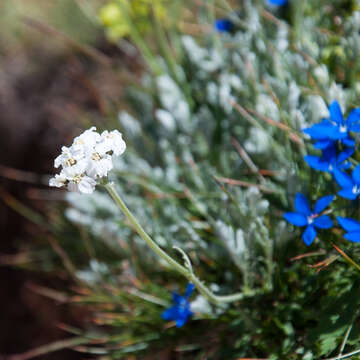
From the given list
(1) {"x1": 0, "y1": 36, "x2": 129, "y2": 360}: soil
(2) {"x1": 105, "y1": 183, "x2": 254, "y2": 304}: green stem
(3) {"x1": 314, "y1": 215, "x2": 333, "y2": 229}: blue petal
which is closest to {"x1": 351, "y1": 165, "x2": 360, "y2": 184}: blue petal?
(3) {"x1": 314, "y1": 215, "x2": 333, "y2": 229}: blue petal

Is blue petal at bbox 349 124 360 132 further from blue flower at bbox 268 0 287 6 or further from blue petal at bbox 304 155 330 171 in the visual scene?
blue flower at bbox 268 0 287 6

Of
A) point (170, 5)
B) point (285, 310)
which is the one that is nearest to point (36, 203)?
point (170, 5)

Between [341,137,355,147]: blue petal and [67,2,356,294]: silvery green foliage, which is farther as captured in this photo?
[67,2,356,294]: silvery green foliage

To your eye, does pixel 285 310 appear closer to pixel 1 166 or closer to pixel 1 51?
pixel 1 166

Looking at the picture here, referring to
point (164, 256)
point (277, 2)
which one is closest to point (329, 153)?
point (164, 256)

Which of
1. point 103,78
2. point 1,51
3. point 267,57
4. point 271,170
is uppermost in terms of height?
point 1,51

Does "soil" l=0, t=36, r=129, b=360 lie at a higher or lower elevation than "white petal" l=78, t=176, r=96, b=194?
higher
